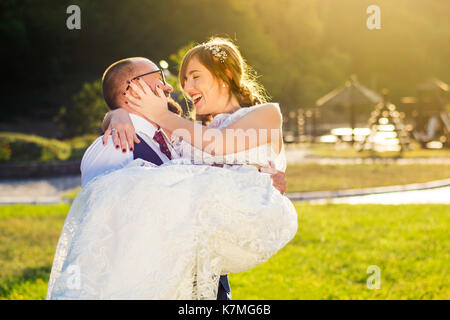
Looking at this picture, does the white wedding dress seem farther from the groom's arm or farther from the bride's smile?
the bride's smile

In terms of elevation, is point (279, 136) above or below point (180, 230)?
above

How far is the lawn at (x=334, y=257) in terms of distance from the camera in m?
5.55

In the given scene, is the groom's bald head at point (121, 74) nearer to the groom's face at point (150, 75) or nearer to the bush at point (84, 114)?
the groom's face at point (150, 75)

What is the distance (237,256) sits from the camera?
2.34 m

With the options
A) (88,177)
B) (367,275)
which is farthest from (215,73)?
(367,275)

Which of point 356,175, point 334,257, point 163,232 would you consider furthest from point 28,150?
point 163,232

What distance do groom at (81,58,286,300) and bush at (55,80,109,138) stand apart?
2017cm

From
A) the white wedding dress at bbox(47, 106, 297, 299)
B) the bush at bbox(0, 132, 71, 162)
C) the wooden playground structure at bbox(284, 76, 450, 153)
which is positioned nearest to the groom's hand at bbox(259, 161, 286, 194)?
the white wedding dress at bbox(47, 106, 297, 299)

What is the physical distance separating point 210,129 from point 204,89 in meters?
0.41

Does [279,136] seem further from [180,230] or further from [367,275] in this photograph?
[367,275]

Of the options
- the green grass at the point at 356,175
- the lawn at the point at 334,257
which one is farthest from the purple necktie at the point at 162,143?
the green grass at the point at 356,175

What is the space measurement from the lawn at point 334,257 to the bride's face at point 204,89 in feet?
9.91

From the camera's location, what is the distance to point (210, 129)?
256 cm

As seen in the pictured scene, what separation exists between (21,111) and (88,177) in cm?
4128
